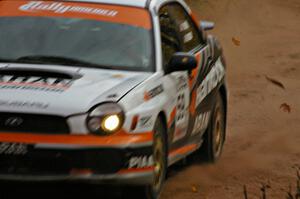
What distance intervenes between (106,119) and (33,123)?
0.46m

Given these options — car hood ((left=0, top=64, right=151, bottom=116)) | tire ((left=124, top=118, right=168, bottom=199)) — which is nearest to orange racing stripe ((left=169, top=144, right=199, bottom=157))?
tire ((left=124, top=118, right=168, bottom=199))

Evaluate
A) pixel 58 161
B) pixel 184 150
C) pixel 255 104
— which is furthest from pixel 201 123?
pixel 255 104

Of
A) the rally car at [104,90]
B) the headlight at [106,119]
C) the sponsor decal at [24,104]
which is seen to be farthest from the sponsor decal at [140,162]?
the sponsor decal at [24,104]

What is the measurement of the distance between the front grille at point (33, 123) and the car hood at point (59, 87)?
35 millimetres

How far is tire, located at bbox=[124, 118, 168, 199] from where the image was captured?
8.61 m

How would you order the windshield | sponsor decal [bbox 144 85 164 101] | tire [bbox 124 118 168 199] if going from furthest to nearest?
the windshield < sponsor decal [bbox 144 85 164 101] < tire [bbox 124 118 168 199]

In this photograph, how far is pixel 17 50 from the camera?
9.41 m

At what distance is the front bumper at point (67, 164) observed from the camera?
8.09 metres

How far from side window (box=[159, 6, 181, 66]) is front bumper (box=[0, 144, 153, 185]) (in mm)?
1587

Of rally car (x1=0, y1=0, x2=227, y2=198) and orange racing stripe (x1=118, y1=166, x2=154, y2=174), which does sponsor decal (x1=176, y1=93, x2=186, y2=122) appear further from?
orange racing stripe (x1=118, y1=166, x2=154, y2=174)

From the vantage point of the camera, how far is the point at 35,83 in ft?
28.1

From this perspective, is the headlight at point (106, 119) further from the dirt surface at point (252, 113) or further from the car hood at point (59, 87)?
the dirt surface at point (252, 113)

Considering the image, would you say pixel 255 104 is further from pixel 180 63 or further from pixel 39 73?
pixel 39 73

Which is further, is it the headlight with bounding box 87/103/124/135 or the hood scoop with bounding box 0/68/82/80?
the hood scoop with bounding box 0/68/82/80
